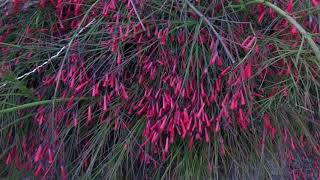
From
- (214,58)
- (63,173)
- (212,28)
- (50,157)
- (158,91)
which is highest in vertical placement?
(212,28)

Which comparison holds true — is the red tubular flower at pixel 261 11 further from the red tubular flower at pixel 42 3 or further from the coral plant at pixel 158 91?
the red tubular flower at pixel 42 3

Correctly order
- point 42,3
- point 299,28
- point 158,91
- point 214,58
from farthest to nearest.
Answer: point 42,3
point 158,91
point 214,58
point 299,28

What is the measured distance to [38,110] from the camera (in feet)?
7.58

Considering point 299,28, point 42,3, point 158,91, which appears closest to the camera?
point 299,28

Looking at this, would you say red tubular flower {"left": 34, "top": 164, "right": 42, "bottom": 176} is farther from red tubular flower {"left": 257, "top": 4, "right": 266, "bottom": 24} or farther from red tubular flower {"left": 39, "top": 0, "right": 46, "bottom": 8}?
red tubular flower {"left": 257, "top": 4, "right": 266, "bottom": 24}

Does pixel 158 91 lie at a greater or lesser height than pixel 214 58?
lesser

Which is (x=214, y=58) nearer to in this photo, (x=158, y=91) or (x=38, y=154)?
(x=158, y=91)

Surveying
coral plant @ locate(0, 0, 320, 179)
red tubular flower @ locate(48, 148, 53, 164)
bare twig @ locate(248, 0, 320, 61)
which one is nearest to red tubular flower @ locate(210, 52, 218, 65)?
coral plant @ locate(0, 0, 320, 179)

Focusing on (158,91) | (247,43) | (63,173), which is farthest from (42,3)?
(247,43)

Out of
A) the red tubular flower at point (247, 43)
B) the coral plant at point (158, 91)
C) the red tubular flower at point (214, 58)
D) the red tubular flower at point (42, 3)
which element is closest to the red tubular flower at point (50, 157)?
the coral plant at point (158, 91)

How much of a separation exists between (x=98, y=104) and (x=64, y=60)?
32 centimetres

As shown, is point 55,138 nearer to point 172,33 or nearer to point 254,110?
point 172,33

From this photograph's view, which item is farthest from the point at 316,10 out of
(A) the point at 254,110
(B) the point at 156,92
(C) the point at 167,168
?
(C) the point at 167,168

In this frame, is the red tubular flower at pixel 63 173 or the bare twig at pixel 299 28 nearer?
the bare twig at pixel 299 28
